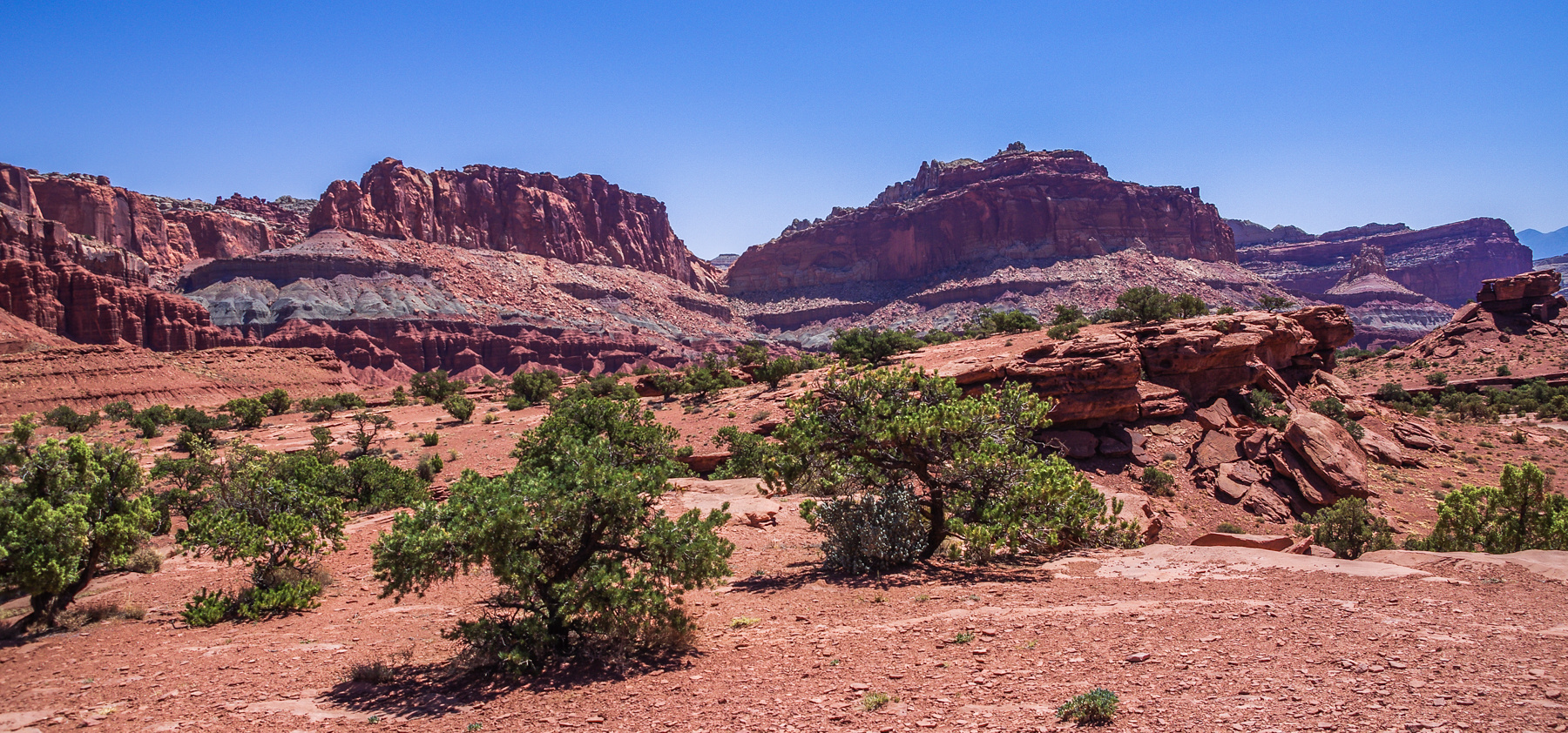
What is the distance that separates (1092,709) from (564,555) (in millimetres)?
5151

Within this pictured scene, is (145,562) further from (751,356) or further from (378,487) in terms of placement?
(751,356)

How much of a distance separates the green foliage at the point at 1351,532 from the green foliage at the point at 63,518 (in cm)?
2102

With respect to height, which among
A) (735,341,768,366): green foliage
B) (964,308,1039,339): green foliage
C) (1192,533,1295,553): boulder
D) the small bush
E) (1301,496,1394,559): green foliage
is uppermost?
(964,308,1039,339): green foliage

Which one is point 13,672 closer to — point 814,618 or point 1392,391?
point 814,618

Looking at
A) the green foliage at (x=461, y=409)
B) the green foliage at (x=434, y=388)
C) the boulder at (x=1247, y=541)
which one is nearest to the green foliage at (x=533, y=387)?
the green foliage at (x=434, y=388)

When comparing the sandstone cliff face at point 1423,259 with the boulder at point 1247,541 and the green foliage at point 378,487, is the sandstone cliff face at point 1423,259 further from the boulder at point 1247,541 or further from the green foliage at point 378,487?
the green foliage at point 378,487

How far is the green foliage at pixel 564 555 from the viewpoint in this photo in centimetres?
675

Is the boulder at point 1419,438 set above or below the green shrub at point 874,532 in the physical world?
below

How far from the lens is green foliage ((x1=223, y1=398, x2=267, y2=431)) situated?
107 ft

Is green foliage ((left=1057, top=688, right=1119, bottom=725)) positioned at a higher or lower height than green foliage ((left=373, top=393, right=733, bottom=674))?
lower

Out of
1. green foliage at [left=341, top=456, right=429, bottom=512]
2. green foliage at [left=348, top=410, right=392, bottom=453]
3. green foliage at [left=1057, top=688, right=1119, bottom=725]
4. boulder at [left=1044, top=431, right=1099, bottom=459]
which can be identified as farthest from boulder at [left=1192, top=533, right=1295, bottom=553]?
green foliage at [left=348, top=410, right=392, bottom=453]

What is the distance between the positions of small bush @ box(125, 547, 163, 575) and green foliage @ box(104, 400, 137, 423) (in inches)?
1236

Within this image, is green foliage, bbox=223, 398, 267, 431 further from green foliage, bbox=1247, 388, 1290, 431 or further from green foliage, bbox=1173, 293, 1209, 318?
green foliage, bbox=1173, 293, 1209, 318

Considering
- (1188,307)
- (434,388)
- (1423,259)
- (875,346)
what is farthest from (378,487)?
(1423,259)
